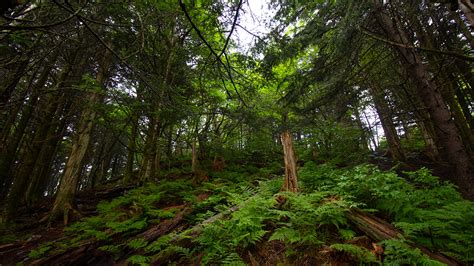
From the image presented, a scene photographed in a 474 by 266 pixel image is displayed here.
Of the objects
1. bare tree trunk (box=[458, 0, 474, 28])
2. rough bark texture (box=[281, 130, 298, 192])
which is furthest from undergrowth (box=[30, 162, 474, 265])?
bare tree trunk (box=[458, 0, 474, 28])

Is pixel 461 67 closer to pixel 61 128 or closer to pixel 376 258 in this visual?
pixel 376 258

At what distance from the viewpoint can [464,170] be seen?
532 cm

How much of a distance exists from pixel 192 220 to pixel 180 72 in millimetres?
6284

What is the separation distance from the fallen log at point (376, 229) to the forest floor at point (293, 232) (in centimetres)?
1

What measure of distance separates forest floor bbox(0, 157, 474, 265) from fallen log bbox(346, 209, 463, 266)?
0.05 ft

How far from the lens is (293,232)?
11.6ft

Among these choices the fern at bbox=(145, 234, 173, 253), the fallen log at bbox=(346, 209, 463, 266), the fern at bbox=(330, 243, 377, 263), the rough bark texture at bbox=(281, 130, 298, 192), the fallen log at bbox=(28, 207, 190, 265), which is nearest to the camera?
the fern at bbox=(330, 243, 377, 263)

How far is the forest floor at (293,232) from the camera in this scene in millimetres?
3197

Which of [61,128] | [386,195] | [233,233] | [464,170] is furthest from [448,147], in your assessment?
[61,128]

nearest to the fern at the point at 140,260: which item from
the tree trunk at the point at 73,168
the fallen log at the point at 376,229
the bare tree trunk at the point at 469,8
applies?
the fallen log at the point at 376,229

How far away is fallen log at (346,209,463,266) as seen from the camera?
2.99m

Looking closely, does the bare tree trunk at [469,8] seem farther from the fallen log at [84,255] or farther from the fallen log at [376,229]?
the fallen log at [84,255]

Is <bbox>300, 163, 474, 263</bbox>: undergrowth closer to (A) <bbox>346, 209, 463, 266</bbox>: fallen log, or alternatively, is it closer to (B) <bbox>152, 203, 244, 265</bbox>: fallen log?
(A) <bbox>346, 209, 463, 266</bbox>: fallen log

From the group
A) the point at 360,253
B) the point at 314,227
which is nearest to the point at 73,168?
the point at 314,227
